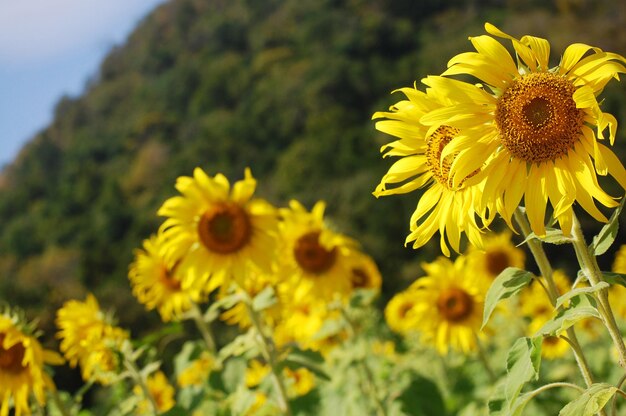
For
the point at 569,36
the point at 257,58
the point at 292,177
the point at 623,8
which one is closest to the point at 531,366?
the point at 292,177

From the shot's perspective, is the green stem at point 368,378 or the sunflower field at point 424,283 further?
the green stem at point 368,378

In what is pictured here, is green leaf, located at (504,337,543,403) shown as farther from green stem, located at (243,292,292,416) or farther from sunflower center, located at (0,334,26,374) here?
sunflower center, located at (0,334,26,374)

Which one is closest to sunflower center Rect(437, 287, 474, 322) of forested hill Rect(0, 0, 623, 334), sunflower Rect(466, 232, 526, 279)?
sunflower Rect(466, 232, 526, 279)

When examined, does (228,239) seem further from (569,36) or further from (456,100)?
(569,36)

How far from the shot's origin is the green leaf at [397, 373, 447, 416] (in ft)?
15.2

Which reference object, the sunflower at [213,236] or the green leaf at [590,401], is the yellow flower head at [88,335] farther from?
the green leaf at [590,401]

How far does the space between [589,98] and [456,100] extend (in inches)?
16.2

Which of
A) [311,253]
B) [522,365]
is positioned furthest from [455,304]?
[522,365]

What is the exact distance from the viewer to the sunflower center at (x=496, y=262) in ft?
22.6

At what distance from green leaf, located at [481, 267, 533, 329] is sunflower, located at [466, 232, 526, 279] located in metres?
4.11

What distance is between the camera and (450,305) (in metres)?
6.16

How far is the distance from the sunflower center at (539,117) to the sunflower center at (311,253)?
3.39 m

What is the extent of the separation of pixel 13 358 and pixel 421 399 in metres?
2.66

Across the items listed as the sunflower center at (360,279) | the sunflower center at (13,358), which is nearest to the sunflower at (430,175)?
the sunflower center at (13,358)
